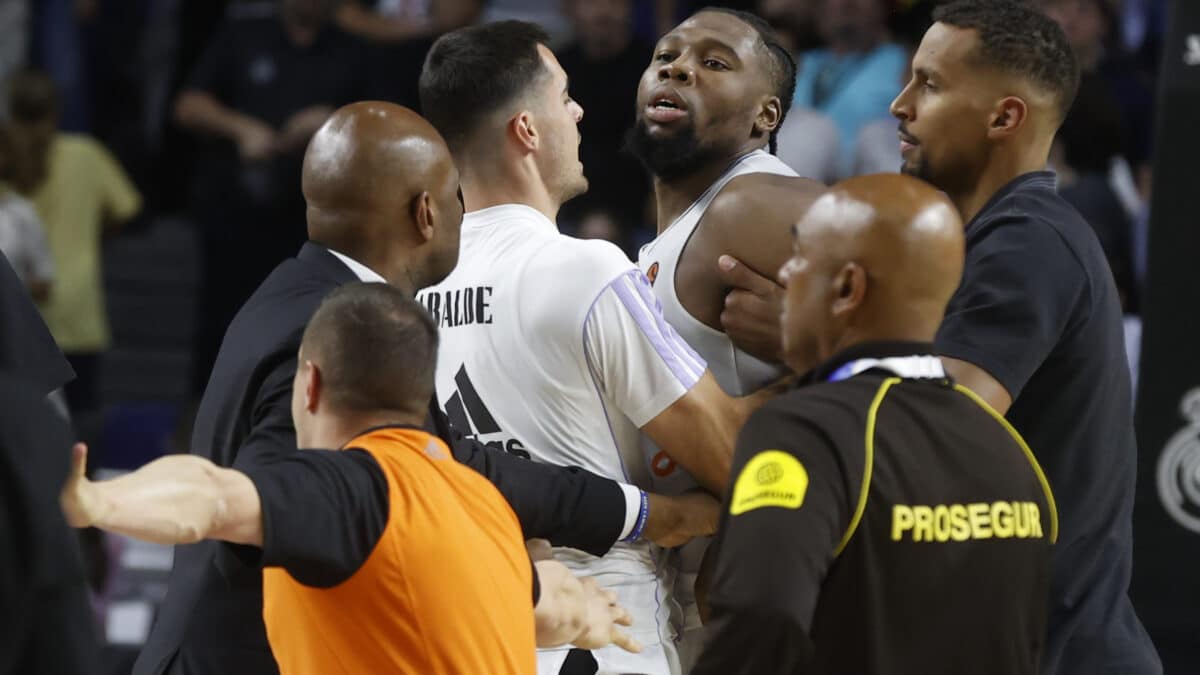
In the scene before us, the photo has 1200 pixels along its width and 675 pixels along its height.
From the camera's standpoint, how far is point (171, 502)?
2643mm

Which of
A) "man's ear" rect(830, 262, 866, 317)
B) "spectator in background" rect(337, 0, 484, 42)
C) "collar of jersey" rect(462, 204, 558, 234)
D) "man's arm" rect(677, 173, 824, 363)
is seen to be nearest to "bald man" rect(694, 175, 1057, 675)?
"man's ear" rect(830, 262, 866, 317)

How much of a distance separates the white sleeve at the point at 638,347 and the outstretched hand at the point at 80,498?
141cm

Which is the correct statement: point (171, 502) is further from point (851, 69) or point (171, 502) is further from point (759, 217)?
point (851, 69)

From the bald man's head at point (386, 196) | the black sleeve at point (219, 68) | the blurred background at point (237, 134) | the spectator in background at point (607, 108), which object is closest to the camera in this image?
the bald man's head at point (386, 196)

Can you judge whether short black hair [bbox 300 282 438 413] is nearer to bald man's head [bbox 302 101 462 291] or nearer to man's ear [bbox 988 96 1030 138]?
bald man's head [bbox 302 101 462 291]

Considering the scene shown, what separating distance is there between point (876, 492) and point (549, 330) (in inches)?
44.7

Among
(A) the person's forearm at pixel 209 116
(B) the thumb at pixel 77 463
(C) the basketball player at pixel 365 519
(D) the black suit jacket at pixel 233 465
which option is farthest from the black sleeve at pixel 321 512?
(A) the person's forearm at pixel 209 116

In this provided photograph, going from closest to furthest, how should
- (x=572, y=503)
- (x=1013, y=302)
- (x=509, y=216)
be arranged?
(x=1013, y=302) → (x=572, y=503) → (x=509, y=216)

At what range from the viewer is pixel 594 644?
11.3 feet

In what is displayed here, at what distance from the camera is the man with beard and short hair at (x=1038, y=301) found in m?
3.54

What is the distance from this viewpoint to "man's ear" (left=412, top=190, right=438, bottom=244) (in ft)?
12.0

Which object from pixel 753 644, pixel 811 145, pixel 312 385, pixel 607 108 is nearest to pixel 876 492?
pixel 753 644

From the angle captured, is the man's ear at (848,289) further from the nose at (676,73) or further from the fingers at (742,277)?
the nose at (676,73)

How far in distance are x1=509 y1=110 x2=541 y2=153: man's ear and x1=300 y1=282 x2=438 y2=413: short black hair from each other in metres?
1.05
